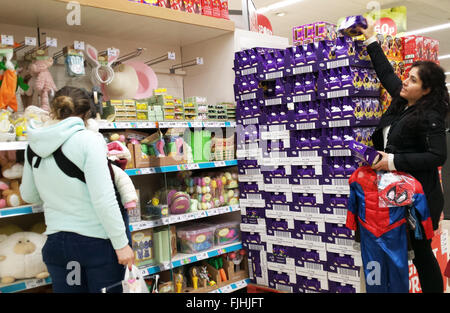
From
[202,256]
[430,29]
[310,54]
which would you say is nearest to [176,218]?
[202,256]

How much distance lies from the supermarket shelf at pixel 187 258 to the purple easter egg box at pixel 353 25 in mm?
1957

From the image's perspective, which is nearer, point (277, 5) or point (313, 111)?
point (313, 111)

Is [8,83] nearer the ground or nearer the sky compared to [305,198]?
nearer the sky

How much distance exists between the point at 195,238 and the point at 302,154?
1092 mm

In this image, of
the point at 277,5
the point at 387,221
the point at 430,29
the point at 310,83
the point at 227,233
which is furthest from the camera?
the point at 430,29

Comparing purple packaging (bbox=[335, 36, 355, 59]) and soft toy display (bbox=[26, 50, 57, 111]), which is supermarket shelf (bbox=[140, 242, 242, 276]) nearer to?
soft toy display (bbox=[26, 50, 57, 111])

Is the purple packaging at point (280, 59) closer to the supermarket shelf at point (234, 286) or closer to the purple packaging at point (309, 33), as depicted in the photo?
the purple packaging at point (309, 33)

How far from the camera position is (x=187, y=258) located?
3.52 metres

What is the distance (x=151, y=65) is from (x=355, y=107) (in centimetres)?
192

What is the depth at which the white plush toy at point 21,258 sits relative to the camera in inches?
Answer: 104

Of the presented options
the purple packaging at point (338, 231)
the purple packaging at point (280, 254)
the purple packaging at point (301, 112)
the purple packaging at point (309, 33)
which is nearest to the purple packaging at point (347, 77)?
the purple packaging at point (301, 112)

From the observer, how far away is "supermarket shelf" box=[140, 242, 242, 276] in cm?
333

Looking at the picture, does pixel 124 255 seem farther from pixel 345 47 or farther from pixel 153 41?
pixel 153 41
